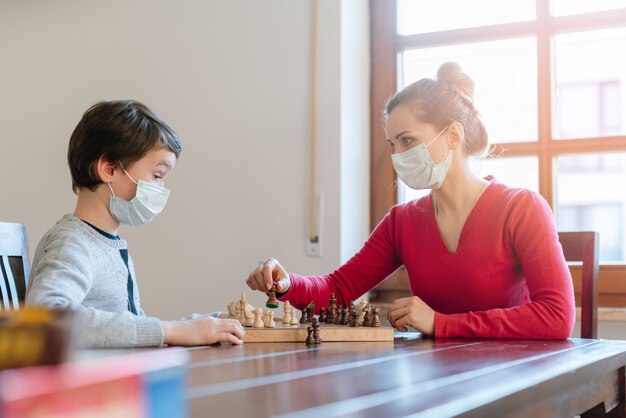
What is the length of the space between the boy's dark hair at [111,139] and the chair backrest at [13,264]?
0.21 metres

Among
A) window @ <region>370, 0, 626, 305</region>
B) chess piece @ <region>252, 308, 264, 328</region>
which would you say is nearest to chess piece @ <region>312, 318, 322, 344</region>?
chess piece @ <region>252, 308, 264, 328</region>

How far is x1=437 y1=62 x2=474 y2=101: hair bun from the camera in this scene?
213 cm

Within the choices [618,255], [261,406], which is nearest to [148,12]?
[618,255]

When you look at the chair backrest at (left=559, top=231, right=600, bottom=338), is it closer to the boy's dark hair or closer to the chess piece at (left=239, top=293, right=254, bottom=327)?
the chess piece at (left=239, top=293, right=254, bottom=327)

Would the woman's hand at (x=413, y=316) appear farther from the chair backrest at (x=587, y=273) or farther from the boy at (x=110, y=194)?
the chair backrest at (x=587, y=273)

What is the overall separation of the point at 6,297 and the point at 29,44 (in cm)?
226

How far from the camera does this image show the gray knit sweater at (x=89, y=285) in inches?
50.6

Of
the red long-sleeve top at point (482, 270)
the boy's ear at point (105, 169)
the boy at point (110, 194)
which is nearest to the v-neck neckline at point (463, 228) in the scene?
the red long-sleeve top at point (482, 270)

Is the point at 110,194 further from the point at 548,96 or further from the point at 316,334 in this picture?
the point at 548,96

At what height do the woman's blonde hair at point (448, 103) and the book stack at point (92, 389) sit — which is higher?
the woman's blonde hair at point (448, 103)

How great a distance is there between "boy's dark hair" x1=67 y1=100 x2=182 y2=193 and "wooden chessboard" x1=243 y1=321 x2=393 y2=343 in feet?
1.77

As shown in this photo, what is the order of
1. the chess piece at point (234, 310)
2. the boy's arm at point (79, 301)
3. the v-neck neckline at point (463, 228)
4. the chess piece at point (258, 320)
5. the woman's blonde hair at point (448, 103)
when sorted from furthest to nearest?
the woman's blonde hair at point (448, 103), the v-neck neckline at point (463, 228), the chess piece at point (234, 310), the chess piece at point (258, 320), the boy's arm at point (79, 301)

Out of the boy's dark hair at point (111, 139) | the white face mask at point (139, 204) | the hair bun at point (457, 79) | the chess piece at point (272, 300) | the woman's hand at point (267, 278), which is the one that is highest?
the hair bun at point (457, 79)

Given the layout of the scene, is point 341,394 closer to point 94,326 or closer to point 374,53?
point 94,326
